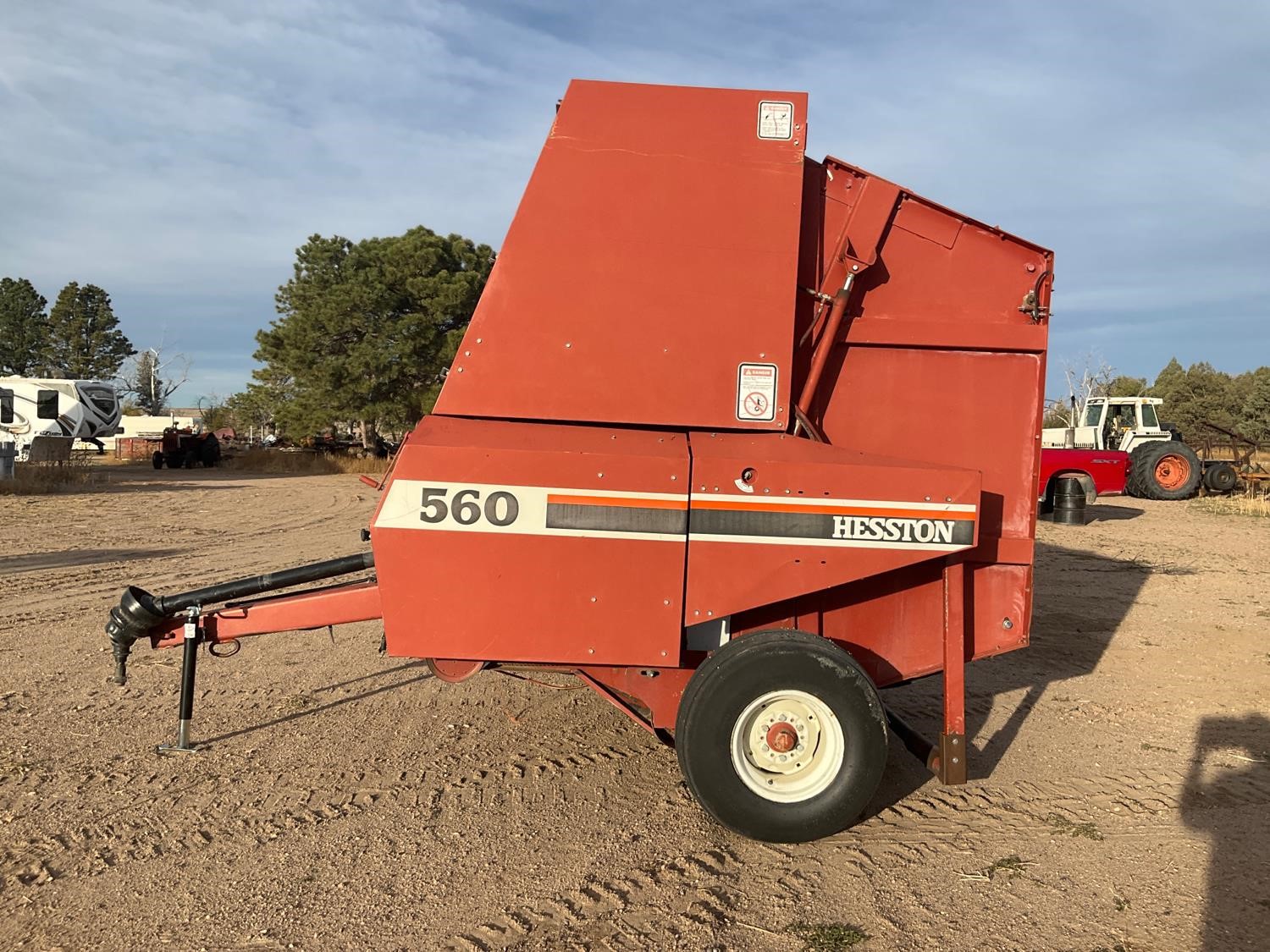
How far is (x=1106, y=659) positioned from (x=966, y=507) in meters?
4.44

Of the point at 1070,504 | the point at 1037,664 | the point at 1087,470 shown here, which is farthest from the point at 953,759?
the point at 1087,470

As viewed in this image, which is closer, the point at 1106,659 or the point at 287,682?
the point at 287,682

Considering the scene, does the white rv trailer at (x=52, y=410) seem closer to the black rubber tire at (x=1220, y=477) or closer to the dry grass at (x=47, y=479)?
the dry grass at (x=47, y=479)

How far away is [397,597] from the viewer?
350cm

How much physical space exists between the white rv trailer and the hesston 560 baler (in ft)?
93.1

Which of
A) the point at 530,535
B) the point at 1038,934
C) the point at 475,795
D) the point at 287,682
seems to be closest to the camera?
the point at 1038,934

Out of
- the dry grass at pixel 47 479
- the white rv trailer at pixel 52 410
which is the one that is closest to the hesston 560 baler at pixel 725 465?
the dry grass at pixel 47 479

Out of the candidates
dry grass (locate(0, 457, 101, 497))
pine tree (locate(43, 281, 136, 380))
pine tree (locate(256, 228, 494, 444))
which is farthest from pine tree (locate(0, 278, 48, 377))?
dry grass (locate(0, 457, 101, 497))

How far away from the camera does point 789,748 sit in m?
3.63

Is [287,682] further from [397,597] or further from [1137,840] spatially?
[1137,840]

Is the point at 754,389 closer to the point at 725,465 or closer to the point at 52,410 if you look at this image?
the point at 725,465

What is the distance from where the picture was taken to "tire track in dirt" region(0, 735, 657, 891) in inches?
135

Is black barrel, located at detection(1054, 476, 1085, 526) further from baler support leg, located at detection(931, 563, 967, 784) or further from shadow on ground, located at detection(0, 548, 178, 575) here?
shadow on ground, located at detection(0, 548, 178, 575)

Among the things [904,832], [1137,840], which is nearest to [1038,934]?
[904,832]
